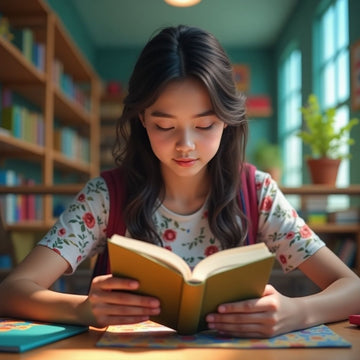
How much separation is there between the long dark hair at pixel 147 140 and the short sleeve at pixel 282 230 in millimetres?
63

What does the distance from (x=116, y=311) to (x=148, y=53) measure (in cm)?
62

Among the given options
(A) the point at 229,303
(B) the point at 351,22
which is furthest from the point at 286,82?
(A) the point at 229,303

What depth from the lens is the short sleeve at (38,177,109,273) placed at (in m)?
1.19

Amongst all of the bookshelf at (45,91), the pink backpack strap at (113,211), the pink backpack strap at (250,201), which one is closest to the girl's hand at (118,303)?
the pink backpack strap at (113,211)

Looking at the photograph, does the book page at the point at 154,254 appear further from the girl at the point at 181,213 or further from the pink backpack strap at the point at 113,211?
the pink backpack strap at the point at 113,211

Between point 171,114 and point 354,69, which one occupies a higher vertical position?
point 354,69

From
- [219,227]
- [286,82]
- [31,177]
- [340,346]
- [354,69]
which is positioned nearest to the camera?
[340,346]

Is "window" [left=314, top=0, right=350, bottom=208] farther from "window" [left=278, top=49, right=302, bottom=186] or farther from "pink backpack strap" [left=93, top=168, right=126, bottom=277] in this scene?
"pink backpack strap" [left=93, top=168, right=126, bottom=277]

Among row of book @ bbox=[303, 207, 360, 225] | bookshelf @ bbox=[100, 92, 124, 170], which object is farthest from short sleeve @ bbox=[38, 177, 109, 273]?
bookshelf @ bbox=[100, 92, 124, 170]

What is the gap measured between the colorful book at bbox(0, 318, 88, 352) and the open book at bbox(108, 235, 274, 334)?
5.8 inches

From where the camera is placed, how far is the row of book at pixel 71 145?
512cm

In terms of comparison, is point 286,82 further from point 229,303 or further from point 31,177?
point 229,303

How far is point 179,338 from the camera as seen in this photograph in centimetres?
85

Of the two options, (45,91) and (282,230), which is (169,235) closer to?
(282,230)
